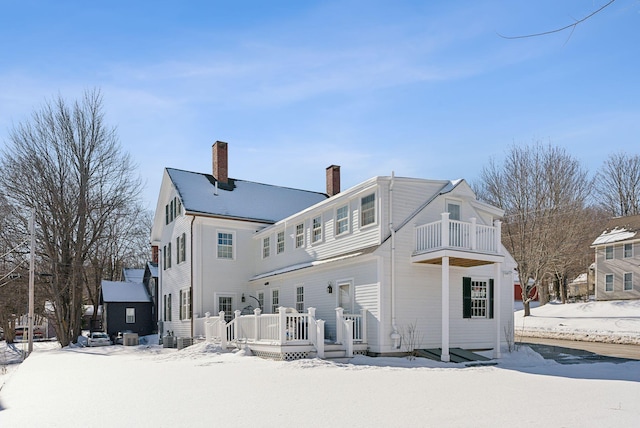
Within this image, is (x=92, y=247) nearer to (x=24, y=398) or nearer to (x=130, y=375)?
(x=130, y=375)

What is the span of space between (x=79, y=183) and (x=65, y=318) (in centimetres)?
807

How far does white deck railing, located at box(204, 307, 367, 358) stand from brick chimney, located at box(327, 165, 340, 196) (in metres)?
13.7

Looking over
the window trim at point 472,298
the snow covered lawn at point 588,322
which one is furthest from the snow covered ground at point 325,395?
the snow covered lawn at point 588,322

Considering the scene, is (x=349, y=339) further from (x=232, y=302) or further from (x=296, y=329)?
(x=232, y=302)

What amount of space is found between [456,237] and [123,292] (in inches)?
1032

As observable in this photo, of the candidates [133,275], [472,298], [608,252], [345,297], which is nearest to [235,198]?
[345,297]

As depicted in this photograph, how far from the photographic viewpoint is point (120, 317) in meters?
Answer: 34.0

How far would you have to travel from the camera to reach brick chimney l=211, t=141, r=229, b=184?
27.7m

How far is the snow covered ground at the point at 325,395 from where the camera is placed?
740 centimetres

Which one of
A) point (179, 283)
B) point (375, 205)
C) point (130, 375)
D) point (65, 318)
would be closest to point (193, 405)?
point (130, 375)

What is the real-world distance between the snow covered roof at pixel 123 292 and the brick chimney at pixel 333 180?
582 inches

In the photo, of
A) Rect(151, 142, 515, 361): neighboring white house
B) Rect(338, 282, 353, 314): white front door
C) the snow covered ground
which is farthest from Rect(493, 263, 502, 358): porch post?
Rect(338, 282, 353, 314): white front door

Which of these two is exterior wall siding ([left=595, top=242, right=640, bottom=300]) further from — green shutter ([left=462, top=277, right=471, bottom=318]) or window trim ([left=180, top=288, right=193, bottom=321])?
window trim ([left=180, top=288, right=193, bottom=321])

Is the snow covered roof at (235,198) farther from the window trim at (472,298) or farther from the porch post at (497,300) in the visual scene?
the porch post at (497,300)
